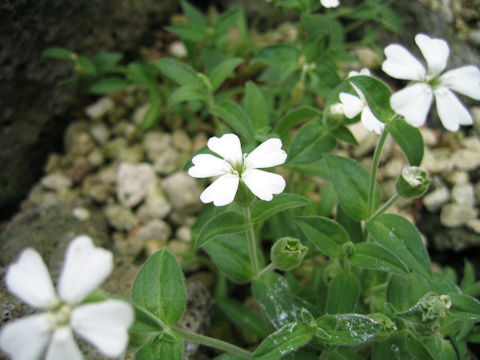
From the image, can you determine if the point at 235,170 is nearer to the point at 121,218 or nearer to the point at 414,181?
the point at 414,181

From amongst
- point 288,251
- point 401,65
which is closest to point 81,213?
→ point 288,251

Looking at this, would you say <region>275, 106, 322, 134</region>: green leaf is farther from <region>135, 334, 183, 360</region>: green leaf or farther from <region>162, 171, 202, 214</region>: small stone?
<region>135, 334, 183, 360</region>: green leaf

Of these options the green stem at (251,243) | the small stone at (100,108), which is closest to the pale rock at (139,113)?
the small stone at (100,108)

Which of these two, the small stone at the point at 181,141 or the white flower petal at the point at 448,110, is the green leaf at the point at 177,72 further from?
the white flower petal at the point at 448,110

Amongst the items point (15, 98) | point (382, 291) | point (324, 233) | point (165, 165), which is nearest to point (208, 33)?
point (165, 165)

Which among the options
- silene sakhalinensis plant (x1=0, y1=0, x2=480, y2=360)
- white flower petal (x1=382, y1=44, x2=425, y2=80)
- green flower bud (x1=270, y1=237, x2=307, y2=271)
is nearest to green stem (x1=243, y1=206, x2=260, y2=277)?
silene sakhalinensis plant (x1=0, y1=0, x2=480, y2=360)

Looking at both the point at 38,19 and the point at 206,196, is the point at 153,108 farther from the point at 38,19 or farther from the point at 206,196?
the point at 206,196

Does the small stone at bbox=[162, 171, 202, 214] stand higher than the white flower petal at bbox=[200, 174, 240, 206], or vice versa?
the white flower petal at bbox=[200, 174, 240, 206]

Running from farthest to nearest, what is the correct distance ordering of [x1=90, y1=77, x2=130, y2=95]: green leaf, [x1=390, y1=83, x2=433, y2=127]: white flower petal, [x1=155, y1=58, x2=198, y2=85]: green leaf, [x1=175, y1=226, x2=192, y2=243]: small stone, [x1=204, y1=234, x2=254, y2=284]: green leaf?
[x1=90, y1=77, x2=130, y2=95]: green leaf < [x1=175, y1=226, x2=192, y2=243]: small stone < [x1=155, y1=58, x2=198, y2=85]: green leaf < [x1=204, y1=234, x2=254, y2=284]: green leaf < [x1=390, y1=83, x2=433, y2=127]: white flower petal
